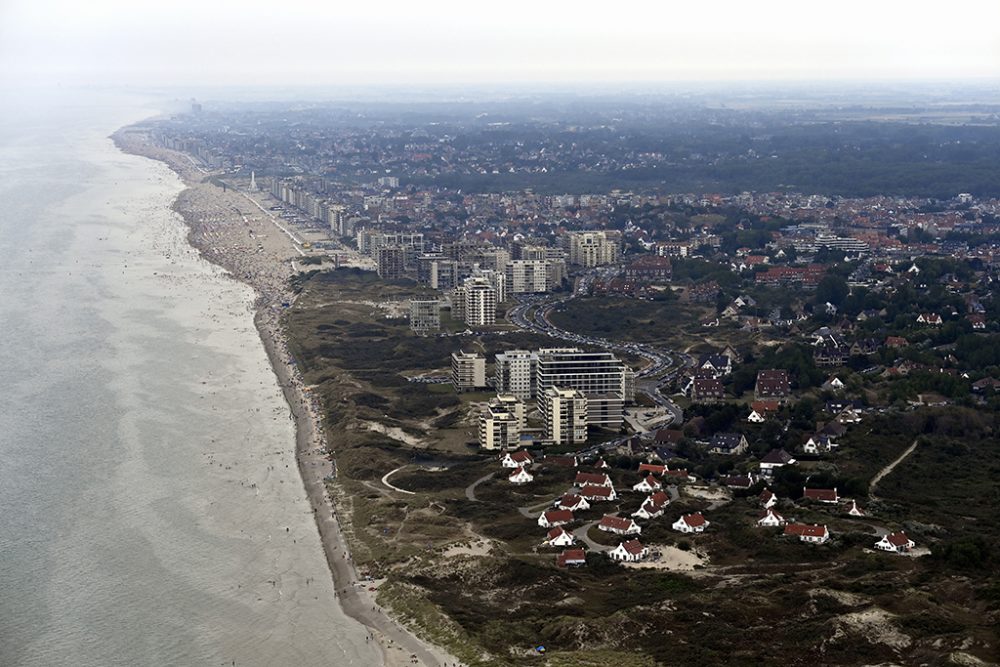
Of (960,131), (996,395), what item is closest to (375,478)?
(996,395)

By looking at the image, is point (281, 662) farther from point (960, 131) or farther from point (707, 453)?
point (960, 131)

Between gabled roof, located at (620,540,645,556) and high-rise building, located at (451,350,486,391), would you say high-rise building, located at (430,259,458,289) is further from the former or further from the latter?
gabled roof, located at (620,540,645,556)

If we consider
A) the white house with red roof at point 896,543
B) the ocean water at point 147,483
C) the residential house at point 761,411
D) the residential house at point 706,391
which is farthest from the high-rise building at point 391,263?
the white house with red roof at point 896,543

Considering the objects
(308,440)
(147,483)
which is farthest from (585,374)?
(147,483)

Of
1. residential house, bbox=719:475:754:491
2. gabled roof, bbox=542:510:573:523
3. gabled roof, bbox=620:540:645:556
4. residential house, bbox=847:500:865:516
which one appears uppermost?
gabled roof, bbox=620:540:645:556

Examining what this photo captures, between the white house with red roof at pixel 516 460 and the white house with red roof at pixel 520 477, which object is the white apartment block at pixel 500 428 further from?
the white house with red roof at pixel 520 477

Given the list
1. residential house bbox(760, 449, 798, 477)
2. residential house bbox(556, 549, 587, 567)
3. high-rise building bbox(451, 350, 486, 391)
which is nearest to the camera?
residential house bbox(556, 549, 587, 567)

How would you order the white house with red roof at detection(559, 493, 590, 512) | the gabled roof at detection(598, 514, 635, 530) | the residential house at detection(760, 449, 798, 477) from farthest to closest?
1. the residential house at detection(760, 449, 798, 477)
2. the white house with red roof at detection(559, 493, 590, 512)
3. the gabled roof at detection(598, 514, 635, 530)

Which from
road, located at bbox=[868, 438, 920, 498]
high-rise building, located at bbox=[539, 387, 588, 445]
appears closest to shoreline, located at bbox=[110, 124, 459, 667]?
high-rise building, located at bbox=[539, 387, 588, 445]
